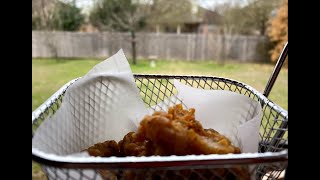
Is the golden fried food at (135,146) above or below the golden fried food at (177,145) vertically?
below

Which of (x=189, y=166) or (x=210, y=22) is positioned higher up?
(x=210, y=22)

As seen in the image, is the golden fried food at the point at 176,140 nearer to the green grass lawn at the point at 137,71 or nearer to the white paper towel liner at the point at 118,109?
the white paper towel liner at the point at 118,109

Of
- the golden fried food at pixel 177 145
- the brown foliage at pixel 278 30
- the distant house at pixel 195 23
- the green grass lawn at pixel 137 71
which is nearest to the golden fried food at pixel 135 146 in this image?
the golden fried food at pixel 177 145

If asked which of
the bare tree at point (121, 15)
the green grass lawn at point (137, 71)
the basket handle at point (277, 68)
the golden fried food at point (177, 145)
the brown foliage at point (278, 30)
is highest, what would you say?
the bare tree at point (121, 15)

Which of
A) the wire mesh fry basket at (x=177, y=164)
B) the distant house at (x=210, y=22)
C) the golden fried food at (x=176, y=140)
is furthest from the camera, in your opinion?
the distant house at (x=210, y=22)

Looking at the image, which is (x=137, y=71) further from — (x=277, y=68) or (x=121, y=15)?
(x=121, y=15)

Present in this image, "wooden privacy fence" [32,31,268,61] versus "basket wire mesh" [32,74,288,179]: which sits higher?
"wooden privacy fence" [32,31,268,61]

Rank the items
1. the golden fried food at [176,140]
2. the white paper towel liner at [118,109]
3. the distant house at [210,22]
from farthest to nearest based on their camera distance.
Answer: the distant house at [210,22] → the white paper towel liner at [118,109] → the golden fried food at [176,140]

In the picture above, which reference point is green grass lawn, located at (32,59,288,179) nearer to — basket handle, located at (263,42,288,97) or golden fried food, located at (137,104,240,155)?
basket handle, located at (263,42,288,97)

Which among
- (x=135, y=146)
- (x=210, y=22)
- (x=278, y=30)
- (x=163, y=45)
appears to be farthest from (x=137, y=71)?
(x=163, y=45)

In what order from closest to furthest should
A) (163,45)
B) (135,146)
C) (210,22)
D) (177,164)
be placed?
1. (177,164)
2. (135,146)
3. (210,22)
4. (163,45)

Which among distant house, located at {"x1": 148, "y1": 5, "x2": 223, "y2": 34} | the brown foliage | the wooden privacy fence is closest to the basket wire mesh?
the brown foliage
